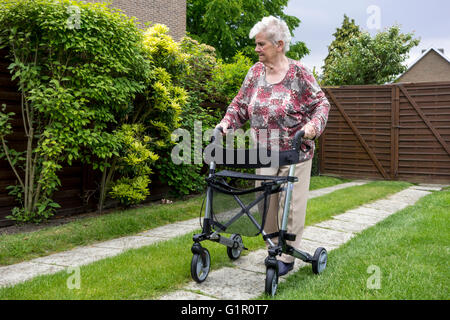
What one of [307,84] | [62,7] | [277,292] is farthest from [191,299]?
[62,7]

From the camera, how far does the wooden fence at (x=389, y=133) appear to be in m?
9.38

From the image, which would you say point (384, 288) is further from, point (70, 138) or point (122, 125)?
point (122, 125)

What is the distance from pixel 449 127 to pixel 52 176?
27.2 feet

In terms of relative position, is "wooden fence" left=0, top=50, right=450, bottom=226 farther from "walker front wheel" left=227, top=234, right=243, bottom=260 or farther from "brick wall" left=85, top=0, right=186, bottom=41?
"walker front wheel" left=227, top=234, right=243, bottom=260

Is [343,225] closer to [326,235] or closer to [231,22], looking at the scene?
[326,235]

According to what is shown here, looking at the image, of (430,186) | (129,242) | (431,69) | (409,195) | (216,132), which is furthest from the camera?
(431,69)

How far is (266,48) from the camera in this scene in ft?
10.0

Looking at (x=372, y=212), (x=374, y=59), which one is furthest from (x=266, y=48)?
(x=374, y=59)

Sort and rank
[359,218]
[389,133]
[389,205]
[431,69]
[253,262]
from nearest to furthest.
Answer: [253,262] < [359,218] < [389,205] < [389,133] < [431,69]

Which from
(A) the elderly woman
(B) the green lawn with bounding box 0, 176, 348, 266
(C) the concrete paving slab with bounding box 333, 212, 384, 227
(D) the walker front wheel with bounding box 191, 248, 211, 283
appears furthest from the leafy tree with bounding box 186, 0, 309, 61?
(D) the walker front wheel with bounding box 191, 248, 211, 283

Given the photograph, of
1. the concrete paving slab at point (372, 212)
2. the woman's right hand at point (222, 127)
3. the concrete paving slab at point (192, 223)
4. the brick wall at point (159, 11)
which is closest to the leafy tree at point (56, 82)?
the concrete paving slab at point (192, 223)

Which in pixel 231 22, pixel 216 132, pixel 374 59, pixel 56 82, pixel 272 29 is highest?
pixel 231 22

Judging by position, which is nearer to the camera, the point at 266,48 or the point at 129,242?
the point at 266,48

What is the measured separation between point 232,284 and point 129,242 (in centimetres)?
150
